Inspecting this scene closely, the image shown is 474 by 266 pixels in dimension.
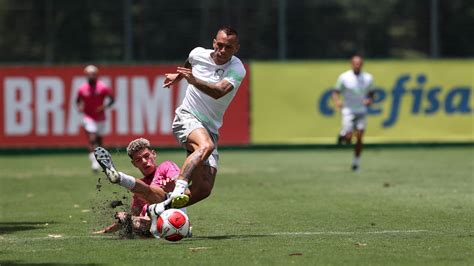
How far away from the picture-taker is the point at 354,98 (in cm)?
2656

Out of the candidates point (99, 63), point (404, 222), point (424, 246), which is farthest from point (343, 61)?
point (424, 246)

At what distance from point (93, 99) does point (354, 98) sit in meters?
6.14

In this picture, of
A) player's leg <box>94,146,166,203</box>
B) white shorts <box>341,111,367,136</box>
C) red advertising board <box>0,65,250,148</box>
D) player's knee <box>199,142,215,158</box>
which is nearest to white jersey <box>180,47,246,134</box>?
player's knee <box>199,142,215,158</box>

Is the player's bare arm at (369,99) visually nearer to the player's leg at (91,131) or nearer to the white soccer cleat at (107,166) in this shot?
the player's leg at (91,131)

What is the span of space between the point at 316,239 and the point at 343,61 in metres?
21.9

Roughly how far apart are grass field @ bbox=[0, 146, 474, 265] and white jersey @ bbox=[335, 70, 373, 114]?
4.52 feet

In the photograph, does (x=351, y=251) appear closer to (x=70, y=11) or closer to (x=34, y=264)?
(x=34, y=264)

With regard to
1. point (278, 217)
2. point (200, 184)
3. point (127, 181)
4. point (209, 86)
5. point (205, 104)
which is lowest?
point (278, 217)

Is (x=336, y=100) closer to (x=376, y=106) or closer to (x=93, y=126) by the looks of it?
(x=93, y=126)

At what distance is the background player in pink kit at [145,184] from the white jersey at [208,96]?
2.10 ft

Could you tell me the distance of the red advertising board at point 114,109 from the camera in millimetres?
32062

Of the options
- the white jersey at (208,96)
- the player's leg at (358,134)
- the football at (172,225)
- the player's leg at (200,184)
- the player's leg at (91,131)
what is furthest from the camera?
the player's leg at (91,131)

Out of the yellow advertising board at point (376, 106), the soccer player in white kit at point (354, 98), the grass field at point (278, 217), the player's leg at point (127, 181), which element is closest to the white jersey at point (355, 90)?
the soccer player in white kit at point (354, 98)

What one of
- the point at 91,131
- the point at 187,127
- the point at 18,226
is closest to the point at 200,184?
the point at 187,127
